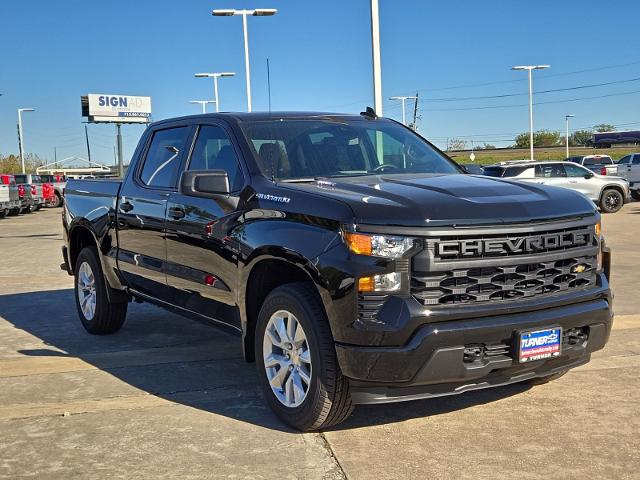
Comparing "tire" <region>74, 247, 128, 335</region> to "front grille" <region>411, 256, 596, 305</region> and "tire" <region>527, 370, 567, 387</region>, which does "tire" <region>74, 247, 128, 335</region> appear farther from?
"front grille" <region>411, 256, 596, 305</region>

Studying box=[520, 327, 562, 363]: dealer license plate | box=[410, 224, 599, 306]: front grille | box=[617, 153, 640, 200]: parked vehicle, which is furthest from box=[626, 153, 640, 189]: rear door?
box=[520, 327, 562, 363]: dealer license plate

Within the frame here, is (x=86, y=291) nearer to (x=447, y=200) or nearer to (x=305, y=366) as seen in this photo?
(x=305, y=366)

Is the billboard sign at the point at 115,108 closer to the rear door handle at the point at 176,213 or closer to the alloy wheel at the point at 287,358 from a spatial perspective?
the rear door handle at the point at 176,213

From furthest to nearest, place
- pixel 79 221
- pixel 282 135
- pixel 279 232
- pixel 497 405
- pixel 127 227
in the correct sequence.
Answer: pixel 79 221, pixel 127 227, pixel 282 135, pixel 497 405, pixel 279 232

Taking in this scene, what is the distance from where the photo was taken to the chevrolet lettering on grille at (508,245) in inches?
151

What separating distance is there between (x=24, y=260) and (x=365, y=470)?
11.4m

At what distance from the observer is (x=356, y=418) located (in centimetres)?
455

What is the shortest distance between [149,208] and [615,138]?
9256 centimetres

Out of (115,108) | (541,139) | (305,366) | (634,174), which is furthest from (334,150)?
(541,139)

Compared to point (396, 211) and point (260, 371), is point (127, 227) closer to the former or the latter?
point (260, 371)

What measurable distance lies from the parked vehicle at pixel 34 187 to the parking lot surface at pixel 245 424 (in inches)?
1050

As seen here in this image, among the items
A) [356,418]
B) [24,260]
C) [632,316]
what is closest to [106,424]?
[356,418]

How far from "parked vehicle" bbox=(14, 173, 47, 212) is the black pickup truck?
2803cm

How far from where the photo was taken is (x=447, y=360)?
148 inches
